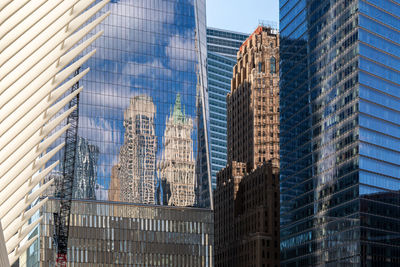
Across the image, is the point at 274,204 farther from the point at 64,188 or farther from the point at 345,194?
the point at 64,188

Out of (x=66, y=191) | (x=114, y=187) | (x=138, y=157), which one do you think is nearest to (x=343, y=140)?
(x=138, y=157)

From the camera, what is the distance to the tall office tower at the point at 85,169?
125312 millimetres

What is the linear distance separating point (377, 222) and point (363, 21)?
38168 millimetres

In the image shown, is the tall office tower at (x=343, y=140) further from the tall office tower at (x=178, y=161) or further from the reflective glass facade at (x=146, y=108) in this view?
the tall office tower at (x=178, y=161)

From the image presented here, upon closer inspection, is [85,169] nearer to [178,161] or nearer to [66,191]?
[66,191]

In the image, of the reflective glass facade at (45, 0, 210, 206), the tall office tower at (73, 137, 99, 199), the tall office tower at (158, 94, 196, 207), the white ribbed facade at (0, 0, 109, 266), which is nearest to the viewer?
the white ribbed facade at (0, 0, 109, 266)

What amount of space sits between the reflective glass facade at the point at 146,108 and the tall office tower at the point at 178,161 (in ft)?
0.58

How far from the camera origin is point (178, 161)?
131750mm

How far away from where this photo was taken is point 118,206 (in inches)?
5039

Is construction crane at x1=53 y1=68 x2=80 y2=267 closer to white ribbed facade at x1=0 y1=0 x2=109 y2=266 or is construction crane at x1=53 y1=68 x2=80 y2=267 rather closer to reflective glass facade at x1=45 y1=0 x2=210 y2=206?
reflective glass facade at x1=45 y1=0 x2=210 y2=206

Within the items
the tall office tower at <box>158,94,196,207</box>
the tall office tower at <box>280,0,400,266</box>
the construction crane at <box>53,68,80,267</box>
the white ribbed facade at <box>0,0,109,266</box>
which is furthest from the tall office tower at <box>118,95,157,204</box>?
the white ribbed facade at <box>0,0,109,266</box>

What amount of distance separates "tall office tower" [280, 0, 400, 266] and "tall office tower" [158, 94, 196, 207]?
28564mm

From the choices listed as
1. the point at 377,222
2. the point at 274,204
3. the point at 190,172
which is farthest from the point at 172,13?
the point at 274,204

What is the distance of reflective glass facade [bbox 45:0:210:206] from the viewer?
128 meters
